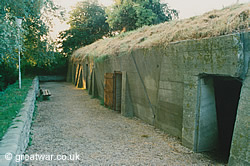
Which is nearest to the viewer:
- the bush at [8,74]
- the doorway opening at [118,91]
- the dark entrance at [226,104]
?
the dark entrance at [226,104]

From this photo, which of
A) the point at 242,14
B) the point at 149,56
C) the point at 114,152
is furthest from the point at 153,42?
the point at 114,152

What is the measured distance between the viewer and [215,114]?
4715mm

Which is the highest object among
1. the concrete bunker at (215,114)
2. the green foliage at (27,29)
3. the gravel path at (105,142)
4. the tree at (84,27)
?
the tree at (84,27)

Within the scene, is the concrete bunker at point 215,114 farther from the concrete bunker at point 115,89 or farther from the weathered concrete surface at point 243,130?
the concrete bunker at point 115,89

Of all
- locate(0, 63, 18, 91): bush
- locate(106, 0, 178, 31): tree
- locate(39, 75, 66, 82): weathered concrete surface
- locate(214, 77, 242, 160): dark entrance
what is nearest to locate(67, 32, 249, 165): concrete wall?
locate(214, 77, 242, 160): dark entrance

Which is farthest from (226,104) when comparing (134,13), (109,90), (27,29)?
(134,13)

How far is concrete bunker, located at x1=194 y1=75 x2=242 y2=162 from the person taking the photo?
4547mm

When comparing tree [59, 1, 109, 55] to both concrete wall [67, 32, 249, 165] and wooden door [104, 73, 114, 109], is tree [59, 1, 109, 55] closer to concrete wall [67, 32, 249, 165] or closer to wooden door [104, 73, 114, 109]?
wooden door [104, 73, 114, 109]

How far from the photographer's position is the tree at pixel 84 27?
23.2 m

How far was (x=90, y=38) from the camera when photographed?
24047mm

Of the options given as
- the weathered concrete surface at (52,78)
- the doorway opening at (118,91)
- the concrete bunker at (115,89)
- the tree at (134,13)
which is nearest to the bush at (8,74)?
the concrete bunker at (115,89)

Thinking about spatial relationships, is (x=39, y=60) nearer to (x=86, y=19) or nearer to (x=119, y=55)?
(x=119, y=55)

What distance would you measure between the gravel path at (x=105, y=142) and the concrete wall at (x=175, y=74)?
43 centimetres

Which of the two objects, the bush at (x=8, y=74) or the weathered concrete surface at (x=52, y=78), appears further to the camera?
the weathered concrete surface at (x=52, y=78)
